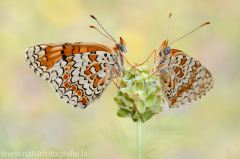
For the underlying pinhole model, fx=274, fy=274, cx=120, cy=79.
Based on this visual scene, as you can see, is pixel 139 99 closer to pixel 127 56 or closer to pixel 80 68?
pixel 80 68

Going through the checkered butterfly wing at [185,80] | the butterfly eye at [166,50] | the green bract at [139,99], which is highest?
the butterfly eye at [166,50]

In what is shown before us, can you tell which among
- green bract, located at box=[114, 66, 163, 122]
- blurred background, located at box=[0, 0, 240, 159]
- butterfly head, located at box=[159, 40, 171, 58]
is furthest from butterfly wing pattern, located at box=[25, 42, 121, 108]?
blurred background, located at box=[0, 0, 240, 159]

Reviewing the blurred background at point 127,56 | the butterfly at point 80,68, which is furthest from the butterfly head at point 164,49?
the blurred background at point 127,56

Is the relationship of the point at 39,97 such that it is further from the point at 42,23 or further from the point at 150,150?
the point at 150,150

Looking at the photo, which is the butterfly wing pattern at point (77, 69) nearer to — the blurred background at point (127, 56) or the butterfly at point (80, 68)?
the butterfly at point (80, 68)

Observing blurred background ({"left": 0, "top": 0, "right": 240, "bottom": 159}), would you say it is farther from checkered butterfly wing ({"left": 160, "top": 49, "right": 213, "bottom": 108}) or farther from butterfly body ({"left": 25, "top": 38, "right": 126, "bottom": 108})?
butterfly body ({"left": 25, "top": 38, "right": 126, "bottom": 108})
